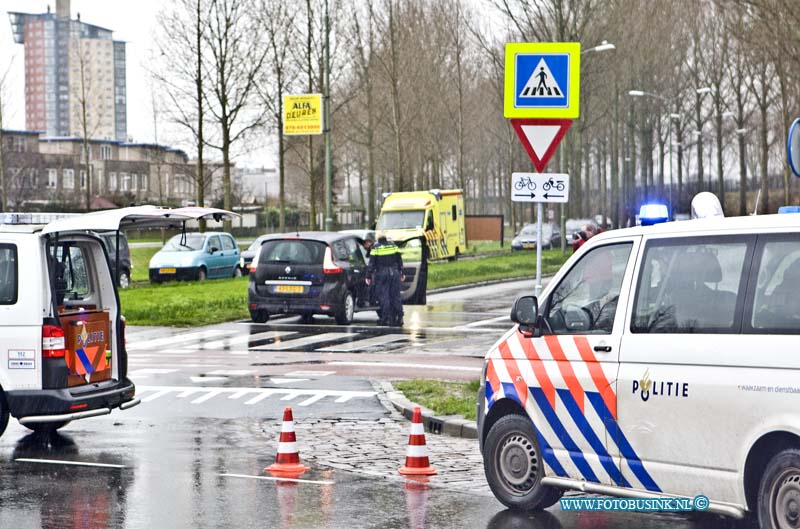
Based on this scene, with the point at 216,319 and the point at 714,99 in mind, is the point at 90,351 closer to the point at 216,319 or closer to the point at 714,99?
the point at 216,319

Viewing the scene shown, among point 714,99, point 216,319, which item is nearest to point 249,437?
point 216,319

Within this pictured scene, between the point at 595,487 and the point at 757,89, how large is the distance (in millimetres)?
61565

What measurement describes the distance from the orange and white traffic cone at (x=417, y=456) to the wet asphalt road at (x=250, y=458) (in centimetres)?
14

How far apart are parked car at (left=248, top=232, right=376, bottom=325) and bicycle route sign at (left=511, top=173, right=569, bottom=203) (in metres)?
11.9

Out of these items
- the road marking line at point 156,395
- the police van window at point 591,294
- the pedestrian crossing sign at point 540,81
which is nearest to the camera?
the police van window at point 591,294

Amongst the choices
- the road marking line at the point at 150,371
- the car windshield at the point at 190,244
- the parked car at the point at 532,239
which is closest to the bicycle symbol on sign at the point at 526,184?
the road marking line at the point at 150,371

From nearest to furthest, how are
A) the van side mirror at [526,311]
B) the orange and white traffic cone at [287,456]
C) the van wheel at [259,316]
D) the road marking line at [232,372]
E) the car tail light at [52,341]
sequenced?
the van side mirror at [526,311], the orange and white traffic cone at [287,456], the car tail light at [52,341], the road marking line at [232,372], the van wheel at [259,316]

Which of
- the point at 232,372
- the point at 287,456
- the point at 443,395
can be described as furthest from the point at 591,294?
the point at 232,372

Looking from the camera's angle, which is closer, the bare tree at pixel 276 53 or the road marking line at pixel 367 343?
the road marking line at pixel 367 343

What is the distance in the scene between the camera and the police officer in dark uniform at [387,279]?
77.8 ft

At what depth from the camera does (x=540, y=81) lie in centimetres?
1167

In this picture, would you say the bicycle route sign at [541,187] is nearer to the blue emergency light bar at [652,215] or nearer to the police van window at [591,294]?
the blue emergency light bar at [652,215]

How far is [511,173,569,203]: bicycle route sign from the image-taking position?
451 inches

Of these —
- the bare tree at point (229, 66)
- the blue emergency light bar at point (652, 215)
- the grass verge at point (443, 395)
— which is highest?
the bare tree at point (229, 66)
